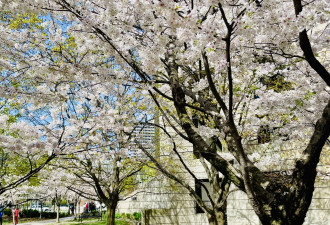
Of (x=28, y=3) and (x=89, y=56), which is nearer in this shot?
(x=28, y=3)

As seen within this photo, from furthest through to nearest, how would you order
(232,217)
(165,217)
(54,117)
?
(165,217) → (232,217) → (54,117)

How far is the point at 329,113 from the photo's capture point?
3572 millimetres

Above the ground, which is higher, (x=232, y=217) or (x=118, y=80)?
(x=118, y=80)

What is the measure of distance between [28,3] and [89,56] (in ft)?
7.59

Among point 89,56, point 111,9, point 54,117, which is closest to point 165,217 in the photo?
point 54,117

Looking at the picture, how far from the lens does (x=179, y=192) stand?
48.6ft

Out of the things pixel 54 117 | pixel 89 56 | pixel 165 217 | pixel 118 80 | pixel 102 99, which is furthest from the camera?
pixel 165 217

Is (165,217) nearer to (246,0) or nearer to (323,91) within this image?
(323,91)

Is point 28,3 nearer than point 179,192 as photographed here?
Yes

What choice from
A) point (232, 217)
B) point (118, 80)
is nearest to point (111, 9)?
point (118, 80)

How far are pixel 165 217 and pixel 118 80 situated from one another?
1177 centimetres

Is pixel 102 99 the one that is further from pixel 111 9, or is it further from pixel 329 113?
pixel 329 113

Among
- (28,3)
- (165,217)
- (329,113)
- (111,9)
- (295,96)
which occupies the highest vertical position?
(28,3)

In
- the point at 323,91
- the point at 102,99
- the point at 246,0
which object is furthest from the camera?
the point at 102,99
